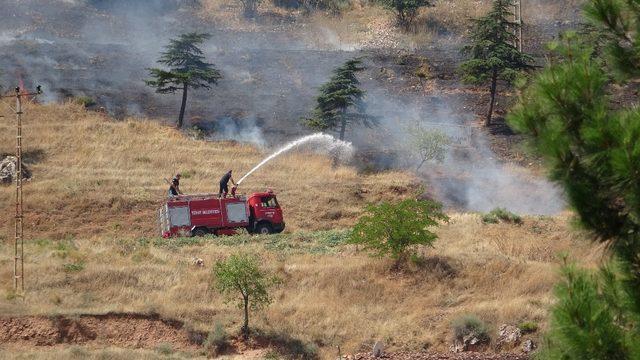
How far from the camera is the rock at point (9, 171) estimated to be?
39.3 meters

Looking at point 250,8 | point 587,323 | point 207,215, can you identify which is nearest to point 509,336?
point 207,215

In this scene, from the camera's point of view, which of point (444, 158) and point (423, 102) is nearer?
point (444, 158)

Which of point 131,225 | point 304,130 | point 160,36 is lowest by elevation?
point 131,225

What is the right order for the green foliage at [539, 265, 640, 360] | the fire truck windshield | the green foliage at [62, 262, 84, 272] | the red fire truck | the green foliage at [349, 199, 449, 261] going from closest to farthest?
1. the green foliage at [539, 265, 640, 360]
2. the green foliage at [62, 262, 84, 272]
3. the green foliage at [349, 199, 449, 261]
4. the red fire truck
5. the fire truck windshield

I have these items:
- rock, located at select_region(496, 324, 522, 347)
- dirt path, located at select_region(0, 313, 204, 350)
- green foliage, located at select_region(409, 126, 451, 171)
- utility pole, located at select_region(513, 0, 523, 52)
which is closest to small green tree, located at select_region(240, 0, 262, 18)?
utility pole, located at select_region(513, 0, 523, 52)

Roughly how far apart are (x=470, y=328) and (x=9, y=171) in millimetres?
24037

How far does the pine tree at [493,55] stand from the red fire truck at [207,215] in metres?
22.0

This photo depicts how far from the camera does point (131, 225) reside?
121ft

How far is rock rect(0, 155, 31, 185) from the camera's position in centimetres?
3928

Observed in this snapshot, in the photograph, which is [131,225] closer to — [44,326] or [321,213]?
[321,213]

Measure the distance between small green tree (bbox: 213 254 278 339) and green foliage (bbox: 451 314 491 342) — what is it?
4.86 metres

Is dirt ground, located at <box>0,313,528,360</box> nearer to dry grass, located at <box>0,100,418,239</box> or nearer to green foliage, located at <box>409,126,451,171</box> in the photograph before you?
dry grass, located at <box>0,100,418,239</box>

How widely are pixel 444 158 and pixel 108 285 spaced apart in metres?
24.8

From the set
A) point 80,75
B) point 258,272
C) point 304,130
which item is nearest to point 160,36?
point 80,75
